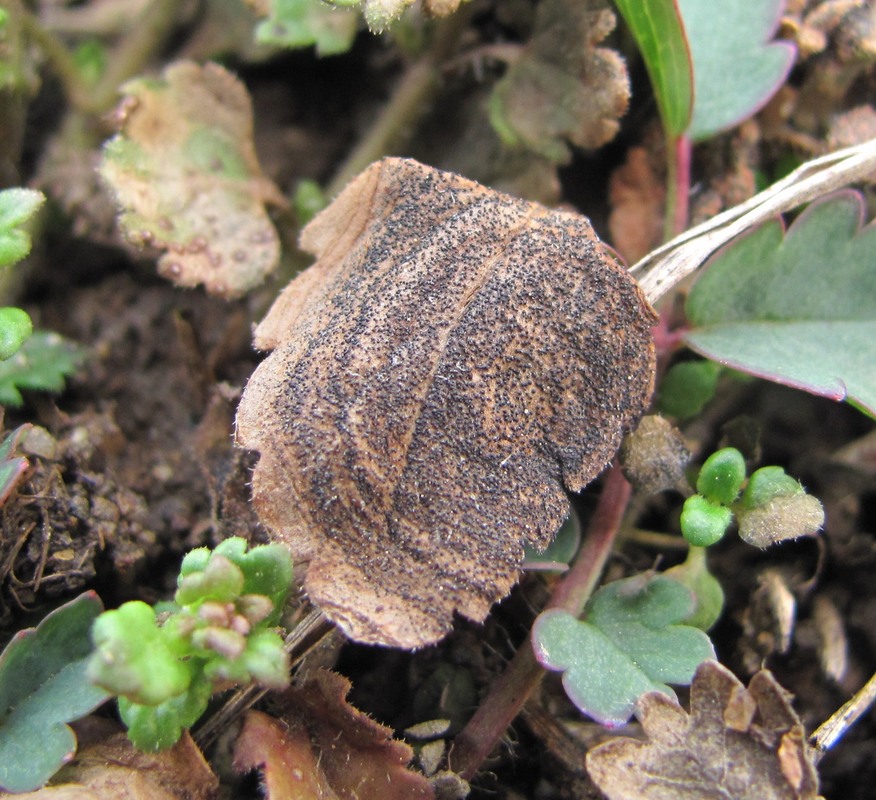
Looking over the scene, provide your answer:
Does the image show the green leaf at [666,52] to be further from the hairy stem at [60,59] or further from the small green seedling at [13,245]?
the hairy stem at [60,59]

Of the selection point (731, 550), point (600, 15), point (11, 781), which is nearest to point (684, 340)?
point (731, 550)

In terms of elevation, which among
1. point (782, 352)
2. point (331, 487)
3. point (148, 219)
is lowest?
point (782, 352)

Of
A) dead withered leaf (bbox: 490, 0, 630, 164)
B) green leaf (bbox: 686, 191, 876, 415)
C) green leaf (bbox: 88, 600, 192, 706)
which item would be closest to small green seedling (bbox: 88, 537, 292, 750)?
green leaf (bbox: 88, 600, 192, 706)

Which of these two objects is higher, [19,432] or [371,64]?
[371,64]

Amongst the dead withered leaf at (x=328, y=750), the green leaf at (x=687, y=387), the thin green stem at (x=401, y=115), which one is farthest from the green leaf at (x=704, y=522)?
the thin green stem at (x=401, y=115)

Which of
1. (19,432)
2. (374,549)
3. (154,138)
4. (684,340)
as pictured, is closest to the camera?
(374,549)

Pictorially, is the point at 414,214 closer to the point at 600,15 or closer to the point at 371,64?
the point at 600,15

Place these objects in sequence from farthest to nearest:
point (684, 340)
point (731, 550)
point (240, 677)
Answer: point (731, 550)
point (684, 340)
point (240, 677)

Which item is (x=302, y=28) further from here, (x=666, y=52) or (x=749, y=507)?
(x=749, y=507)

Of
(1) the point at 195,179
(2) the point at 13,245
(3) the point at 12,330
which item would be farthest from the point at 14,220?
(1) the point at 195,179
